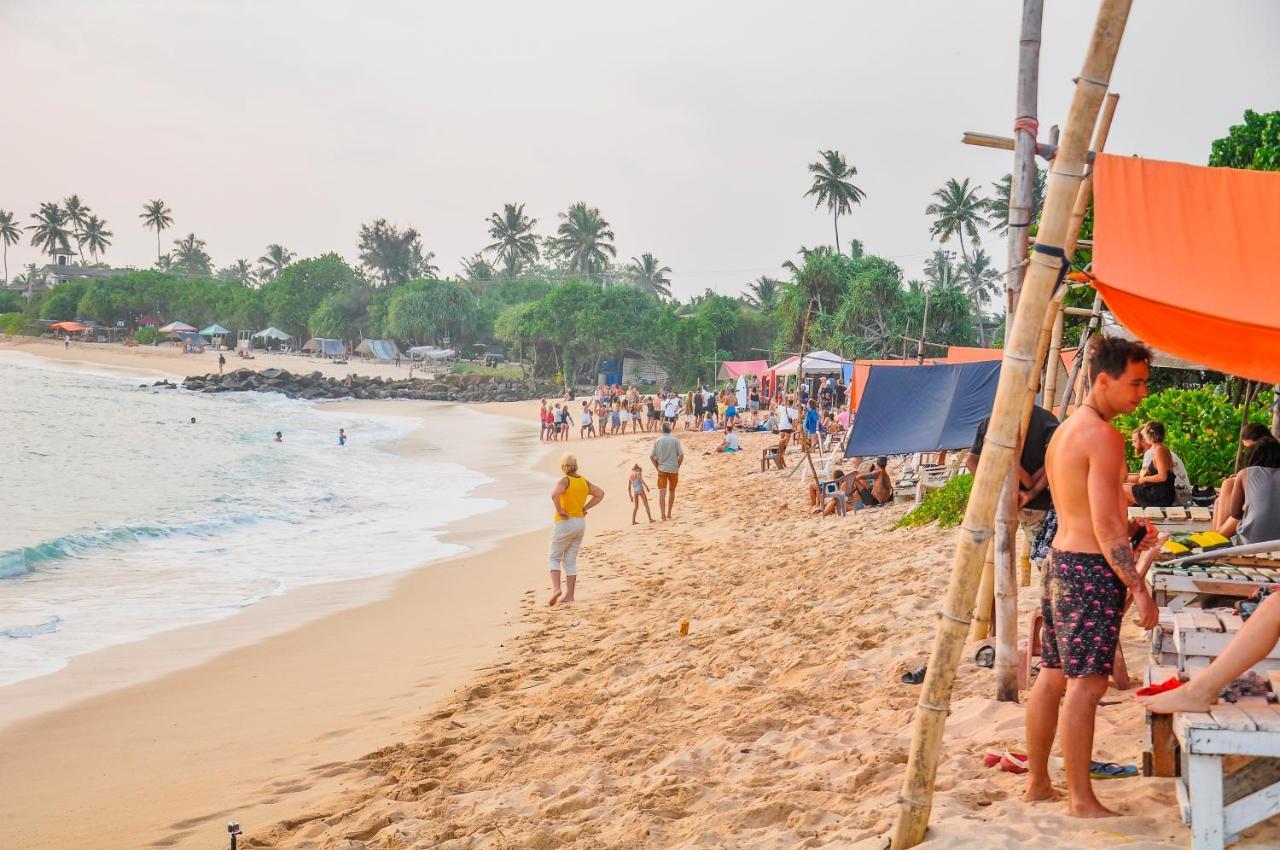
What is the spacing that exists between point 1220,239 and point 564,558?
6.70m

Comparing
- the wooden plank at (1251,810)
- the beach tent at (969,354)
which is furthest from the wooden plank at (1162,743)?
the beach tent at (969,354)

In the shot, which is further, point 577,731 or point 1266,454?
point 1266,454

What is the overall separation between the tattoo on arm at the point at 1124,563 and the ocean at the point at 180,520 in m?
7.81

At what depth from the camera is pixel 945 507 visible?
9906 mm

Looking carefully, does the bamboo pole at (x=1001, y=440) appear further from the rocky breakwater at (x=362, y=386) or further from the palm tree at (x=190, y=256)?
the palm tree at (x=190, y=256)

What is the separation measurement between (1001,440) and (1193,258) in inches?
60.8

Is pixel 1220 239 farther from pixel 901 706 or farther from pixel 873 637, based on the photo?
pixel 873 637

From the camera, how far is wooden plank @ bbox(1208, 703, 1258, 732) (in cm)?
261

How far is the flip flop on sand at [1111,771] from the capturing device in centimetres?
351

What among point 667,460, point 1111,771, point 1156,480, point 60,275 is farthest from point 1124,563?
point 60,275

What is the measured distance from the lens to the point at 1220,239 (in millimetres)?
4168

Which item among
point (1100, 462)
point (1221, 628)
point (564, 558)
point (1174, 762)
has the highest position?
point (1100, 462)

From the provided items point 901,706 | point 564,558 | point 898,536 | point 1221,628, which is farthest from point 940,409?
point 1221,628

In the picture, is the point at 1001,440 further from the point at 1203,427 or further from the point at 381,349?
the point at 381,349
